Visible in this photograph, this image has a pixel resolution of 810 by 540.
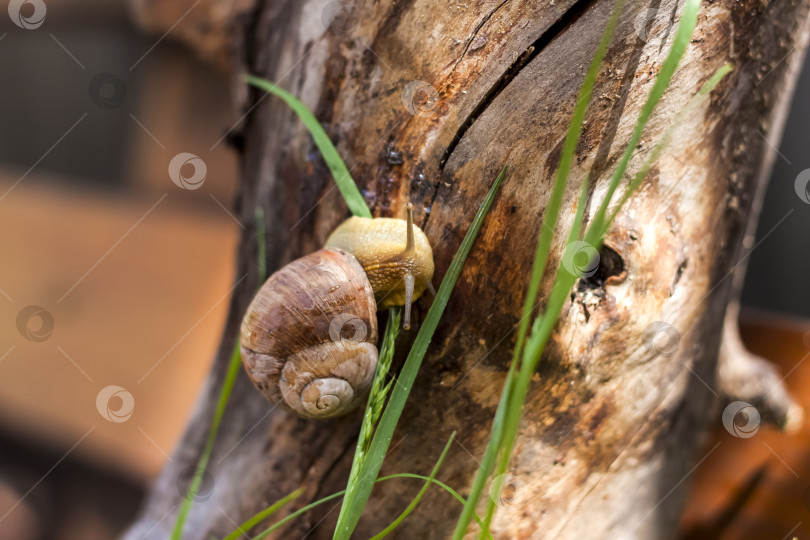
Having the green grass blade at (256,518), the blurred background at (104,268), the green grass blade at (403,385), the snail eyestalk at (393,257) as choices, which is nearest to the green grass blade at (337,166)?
the snail eyestalk at (393,257)

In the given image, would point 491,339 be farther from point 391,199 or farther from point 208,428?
point 208,428

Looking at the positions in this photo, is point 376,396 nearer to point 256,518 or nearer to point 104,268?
point 256,518

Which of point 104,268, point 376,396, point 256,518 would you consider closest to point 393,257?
point 376,396

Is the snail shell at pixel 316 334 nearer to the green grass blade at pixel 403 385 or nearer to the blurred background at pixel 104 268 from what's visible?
the green grass blade at pixel 403 385

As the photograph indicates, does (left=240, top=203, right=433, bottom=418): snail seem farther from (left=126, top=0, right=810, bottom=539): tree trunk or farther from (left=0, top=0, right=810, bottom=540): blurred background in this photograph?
(left=0, top=0, right=810, bottom=540): blurred background

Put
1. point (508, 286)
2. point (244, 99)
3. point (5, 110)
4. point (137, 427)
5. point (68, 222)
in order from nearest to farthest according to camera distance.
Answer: point (508, 286) → point (244, 99) → point (137, 427) → point (68, 222) → point (5, 110)

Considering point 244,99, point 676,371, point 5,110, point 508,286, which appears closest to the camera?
point 508,286

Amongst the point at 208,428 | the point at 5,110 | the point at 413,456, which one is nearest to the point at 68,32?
the point at 5,110
